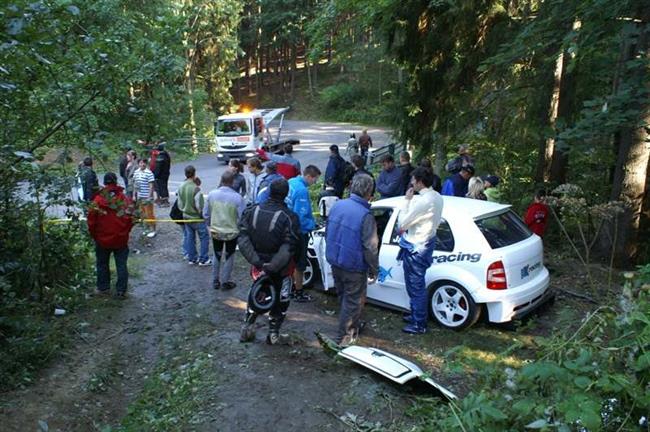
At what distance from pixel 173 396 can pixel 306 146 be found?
29.2 m

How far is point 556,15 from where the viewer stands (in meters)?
7.68

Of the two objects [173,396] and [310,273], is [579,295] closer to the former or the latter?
[310,273]

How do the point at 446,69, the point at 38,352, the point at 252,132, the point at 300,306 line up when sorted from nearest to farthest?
the point at 38,352, the point at 300,306, the point at 446,69, the point at 252,132

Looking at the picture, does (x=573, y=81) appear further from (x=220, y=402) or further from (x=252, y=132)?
(x=252, y=132)

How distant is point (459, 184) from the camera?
9.38m

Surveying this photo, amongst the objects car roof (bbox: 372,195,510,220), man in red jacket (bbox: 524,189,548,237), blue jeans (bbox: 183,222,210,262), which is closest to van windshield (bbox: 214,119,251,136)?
blue jeans (bbox: 183,222,210,262)

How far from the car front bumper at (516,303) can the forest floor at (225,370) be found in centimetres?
28

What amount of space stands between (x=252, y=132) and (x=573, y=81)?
55.3 feet

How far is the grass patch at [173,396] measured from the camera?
4.72 metres

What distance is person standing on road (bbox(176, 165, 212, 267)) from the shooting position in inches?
368

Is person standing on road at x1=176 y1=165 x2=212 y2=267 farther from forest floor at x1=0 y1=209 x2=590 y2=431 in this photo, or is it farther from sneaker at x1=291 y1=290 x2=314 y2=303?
sneaker at x1=291 y1=290 x2=314 y2=303

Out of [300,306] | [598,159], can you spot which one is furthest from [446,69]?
[300,306]

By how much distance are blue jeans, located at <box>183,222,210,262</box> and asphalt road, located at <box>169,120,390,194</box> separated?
7849 millimetres

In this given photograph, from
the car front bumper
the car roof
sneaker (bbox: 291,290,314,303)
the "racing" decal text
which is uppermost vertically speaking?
the car roof
